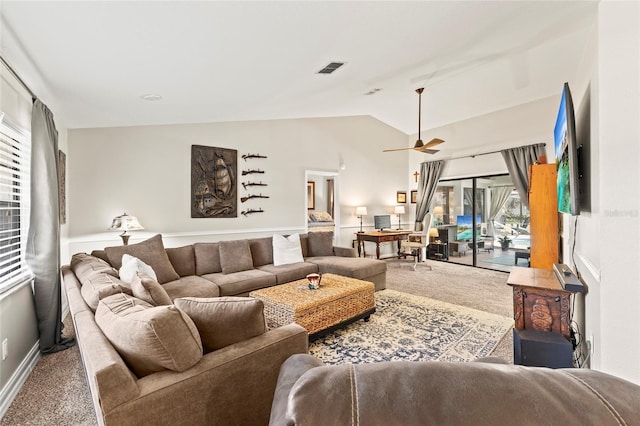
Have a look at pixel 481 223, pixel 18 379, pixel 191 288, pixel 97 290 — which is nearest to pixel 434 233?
pixel 481 223

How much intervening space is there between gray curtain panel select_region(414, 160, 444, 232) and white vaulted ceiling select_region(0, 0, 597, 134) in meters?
2.33

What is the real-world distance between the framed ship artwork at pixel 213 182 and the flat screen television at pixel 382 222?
10.6 feet

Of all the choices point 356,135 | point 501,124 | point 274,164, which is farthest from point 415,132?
point 274,164

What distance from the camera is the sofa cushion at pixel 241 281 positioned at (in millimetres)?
3510

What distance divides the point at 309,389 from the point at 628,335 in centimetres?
217

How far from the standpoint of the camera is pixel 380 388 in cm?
58

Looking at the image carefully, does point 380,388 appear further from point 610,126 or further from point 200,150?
point 200,150

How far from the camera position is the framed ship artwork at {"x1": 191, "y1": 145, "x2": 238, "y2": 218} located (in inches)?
197

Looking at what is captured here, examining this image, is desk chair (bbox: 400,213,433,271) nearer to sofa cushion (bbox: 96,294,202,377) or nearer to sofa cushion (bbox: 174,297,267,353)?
sofa cushion (bbox: 174,297,267,353)

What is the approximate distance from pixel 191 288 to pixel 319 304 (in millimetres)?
1437

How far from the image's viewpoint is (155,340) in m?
1.21

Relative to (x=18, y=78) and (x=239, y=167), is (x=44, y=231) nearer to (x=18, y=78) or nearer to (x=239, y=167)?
(x=18, y=78)

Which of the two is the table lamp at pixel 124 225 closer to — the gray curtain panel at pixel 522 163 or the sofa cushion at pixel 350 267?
the sofa cushion at pixel 350 267

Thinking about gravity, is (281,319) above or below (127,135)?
below
